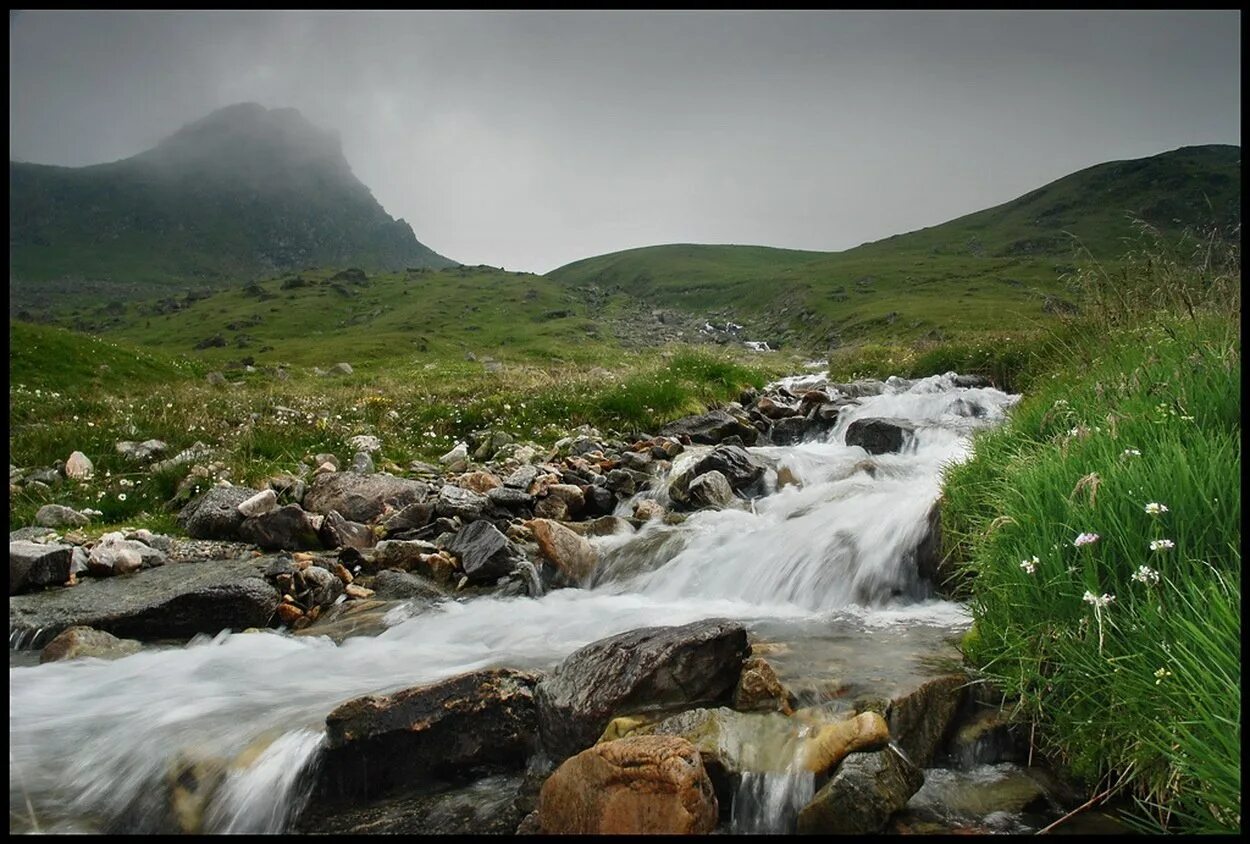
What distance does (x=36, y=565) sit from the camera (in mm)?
7336

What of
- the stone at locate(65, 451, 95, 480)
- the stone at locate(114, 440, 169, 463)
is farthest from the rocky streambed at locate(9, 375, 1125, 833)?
the stone at locate(114, 440, 169, 463)

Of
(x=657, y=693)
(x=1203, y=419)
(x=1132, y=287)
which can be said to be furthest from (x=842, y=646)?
(x=1132, y=287)

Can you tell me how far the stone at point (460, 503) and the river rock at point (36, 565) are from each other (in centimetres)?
434

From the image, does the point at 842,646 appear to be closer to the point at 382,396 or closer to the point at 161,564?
the point at 161,564

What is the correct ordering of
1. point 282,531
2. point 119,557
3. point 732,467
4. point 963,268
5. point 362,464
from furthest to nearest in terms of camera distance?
point 963,268 → point 362,464 → point 732,467 → point 282,531 → point 119,557

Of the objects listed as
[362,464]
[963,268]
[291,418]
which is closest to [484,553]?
[362,464]

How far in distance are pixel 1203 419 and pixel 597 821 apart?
463 cm

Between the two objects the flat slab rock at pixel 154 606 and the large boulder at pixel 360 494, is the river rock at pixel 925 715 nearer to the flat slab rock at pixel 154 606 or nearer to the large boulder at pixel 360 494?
the flat slab rock at pixel 154 606

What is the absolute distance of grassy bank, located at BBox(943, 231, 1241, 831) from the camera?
2768mm

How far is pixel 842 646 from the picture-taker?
5828mm

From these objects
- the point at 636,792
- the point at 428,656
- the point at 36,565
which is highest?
the point at 36,565

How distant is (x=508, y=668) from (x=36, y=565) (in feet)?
18.8

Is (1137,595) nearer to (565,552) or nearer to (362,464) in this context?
(565,552)

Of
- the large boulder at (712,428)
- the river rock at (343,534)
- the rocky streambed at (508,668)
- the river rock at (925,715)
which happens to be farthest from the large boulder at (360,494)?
the river rock at (925,715)
